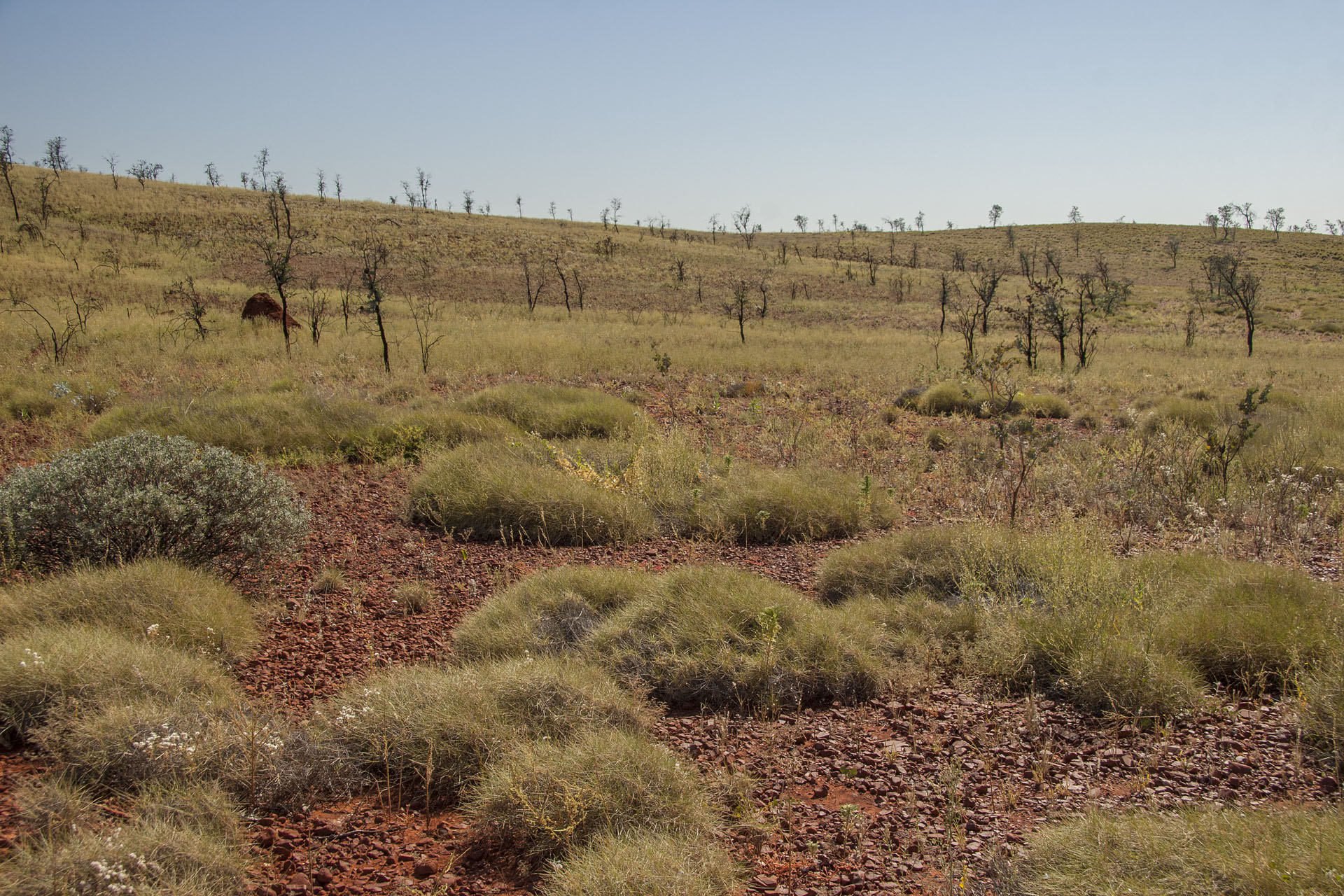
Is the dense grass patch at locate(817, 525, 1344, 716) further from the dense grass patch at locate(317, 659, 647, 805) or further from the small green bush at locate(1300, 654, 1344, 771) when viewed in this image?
the dense grass patch at locate(317, 659, 647, 805)

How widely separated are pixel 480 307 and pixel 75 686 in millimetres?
27917

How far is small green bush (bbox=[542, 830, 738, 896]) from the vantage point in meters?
2.18

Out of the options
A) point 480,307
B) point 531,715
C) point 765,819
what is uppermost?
point 480,307

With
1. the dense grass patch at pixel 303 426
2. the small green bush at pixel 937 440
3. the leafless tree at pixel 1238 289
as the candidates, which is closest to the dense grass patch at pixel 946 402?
the small green bush at pixel 937 440

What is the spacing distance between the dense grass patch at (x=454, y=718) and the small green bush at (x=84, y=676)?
2.03 ft

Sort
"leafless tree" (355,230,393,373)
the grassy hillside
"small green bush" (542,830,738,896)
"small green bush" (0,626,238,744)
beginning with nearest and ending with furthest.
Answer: "small green bush" (542,830,738,896), "small green bush" (0,626,238,744), the grassy hillside, "leafless tree" (355,230,393,373)

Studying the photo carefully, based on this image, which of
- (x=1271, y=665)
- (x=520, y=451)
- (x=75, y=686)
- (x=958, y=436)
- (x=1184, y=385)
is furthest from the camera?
(x=1184, y=385)

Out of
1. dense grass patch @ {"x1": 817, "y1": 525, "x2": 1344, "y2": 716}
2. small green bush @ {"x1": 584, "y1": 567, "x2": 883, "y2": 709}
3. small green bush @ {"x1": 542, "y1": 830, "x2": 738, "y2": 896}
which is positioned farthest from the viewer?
small green bush @ {"x1": 584, "y1": 567, "x2": 883, "y2": 709}

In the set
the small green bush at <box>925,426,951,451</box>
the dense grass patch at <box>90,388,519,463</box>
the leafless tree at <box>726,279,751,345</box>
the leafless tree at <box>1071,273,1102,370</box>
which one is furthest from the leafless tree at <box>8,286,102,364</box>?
the leafless tree at <box>1071,273,1102,370</box>

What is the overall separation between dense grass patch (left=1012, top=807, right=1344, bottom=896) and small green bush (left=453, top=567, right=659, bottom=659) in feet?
7.94

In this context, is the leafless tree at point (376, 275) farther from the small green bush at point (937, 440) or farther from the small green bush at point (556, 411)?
the small green bush at point (937, 440)

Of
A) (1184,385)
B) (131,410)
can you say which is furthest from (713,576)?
(1184,385)

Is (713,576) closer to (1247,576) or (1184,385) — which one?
(1247,576)

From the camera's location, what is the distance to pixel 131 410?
8.91 m
